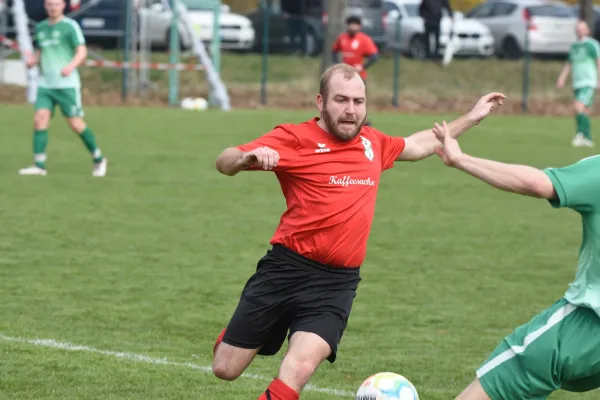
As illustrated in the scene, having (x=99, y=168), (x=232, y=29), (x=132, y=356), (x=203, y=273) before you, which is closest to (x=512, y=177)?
(x=132, y=356)

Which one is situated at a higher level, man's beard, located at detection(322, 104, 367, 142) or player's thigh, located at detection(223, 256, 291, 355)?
man's beard, located at detection(322, 104, 367, 142)

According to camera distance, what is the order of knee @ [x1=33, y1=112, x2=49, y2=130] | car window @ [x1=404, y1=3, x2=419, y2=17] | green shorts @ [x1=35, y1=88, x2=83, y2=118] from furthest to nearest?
car window @ [x1=404, y1=3, x2=419, y2=17], green shorts @ [x1=35, y1=88, x2=83, y2=118], knee @ [x1=33, y1=112, x2=49, y2=130]

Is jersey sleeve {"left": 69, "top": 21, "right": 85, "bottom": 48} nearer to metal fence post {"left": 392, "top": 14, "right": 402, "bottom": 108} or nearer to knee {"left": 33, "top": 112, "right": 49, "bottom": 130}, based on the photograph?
knee {"left": 33, "top": 112, "right": 49, "bottom": 130}

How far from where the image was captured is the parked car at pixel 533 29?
34.2 m

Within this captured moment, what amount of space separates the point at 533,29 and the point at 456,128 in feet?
92.4

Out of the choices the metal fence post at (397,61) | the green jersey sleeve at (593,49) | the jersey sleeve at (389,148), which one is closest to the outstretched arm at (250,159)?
the jersey sleeve at (389,148)

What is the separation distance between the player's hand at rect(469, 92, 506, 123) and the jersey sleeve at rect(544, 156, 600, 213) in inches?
55.1

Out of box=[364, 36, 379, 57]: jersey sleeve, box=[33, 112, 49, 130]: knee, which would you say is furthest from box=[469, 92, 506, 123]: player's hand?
box=[364, 36, 379, 57]: jersey sleeve

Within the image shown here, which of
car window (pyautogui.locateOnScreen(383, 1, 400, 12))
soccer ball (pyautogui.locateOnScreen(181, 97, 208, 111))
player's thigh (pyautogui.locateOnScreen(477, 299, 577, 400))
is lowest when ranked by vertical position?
soccer ball (pyautogui.locateOnScreen(181, 97, 208, 111))

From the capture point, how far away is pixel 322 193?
580 centimetres

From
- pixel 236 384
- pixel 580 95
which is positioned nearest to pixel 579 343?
pixel 236 384

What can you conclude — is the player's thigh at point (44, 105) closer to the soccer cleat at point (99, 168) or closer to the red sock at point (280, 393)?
the soccer cleat at point (99, 168)

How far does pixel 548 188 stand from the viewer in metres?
4.53

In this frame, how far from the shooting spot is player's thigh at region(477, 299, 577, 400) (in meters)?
4.65
